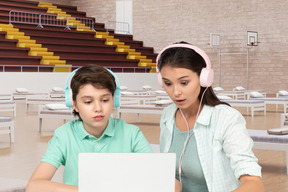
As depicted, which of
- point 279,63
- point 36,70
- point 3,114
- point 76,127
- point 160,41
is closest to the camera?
point 76,127

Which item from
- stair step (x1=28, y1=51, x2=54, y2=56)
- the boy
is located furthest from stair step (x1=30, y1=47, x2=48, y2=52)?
the boy

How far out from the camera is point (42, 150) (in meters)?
Result: 6.11

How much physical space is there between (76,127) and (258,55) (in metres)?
17.2

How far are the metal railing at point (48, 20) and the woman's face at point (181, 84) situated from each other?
16615 mm

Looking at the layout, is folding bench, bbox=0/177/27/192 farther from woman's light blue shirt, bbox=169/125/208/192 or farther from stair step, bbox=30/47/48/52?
stair step, bbox=30/47/48/52

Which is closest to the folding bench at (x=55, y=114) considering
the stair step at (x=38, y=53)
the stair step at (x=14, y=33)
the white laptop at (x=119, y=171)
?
the white laptop at (x=119, y=171)

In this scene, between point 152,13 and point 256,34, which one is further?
point 152,13

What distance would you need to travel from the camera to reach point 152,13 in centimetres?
2127

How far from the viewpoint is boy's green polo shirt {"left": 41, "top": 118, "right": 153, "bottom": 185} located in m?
1.67

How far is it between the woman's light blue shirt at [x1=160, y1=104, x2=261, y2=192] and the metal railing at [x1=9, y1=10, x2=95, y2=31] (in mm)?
16620

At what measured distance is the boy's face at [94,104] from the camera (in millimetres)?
1610

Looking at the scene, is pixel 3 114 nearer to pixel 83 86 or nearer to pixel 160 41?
pixel 83 86

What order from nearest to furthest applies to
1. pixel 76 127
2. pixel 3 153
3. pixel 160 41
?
1. pixel 76 127
2. pixel 3 153
3. pixel 160 41

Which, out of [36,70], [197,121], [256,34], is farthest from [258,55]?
[197,121]
